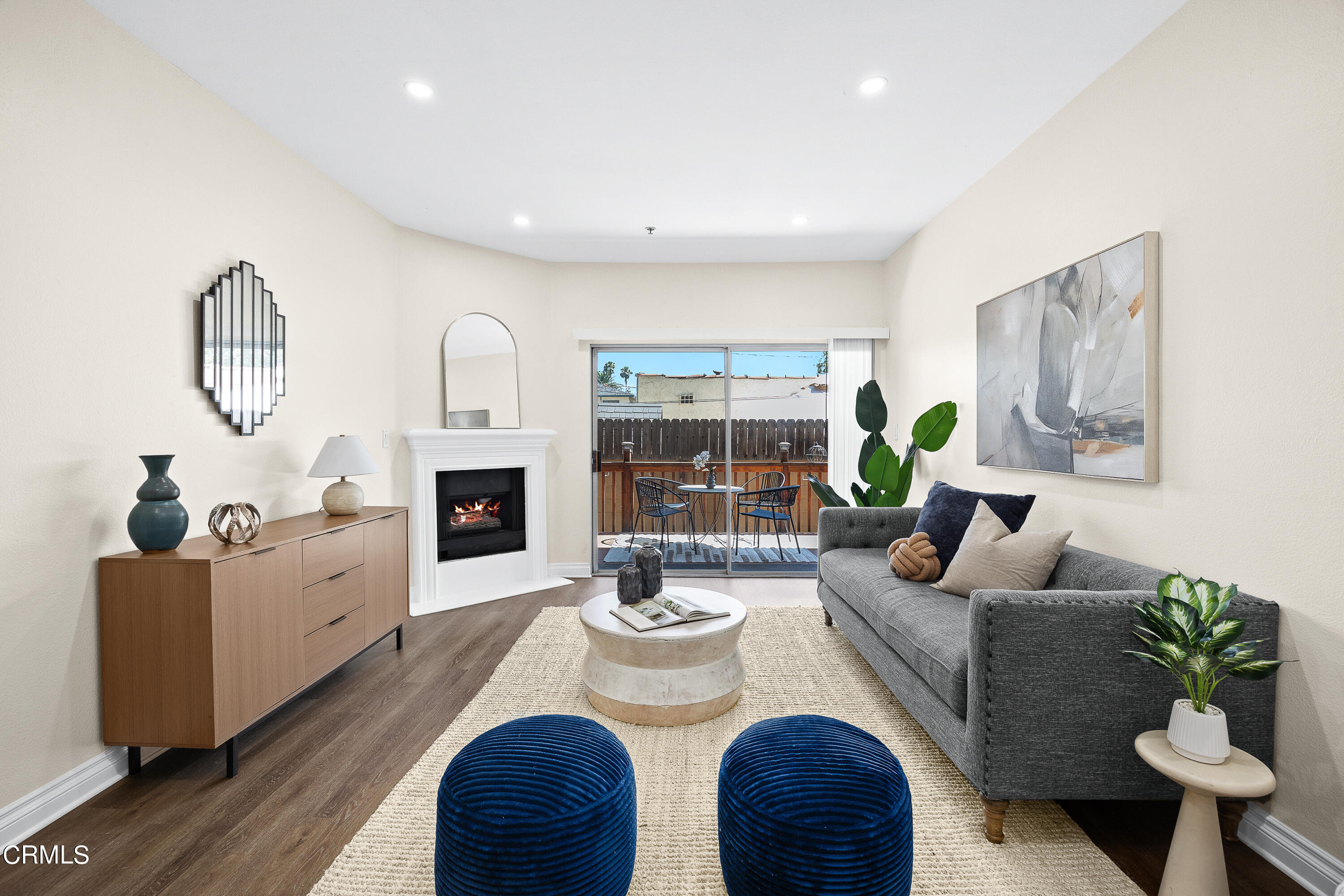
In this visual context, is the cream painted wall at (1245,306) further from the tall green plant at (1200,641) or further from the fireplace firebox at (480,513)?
the fireplace firebox at (480,513)

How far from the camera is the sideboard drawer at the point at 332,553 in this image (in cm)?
254

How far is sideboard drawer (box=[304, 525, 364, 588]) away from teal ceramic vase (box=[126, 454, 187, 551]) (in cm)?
45

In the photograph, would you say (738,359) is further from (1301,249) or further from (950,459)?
(1301,249)

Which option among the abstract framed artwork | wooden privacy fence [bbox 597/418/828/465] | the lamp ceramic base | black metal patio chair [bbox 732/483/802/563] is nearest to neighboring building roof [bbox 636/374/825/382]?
wooden privacy fence [bbox 597/418/828/465]

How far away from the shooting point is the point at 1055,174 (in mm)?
2760

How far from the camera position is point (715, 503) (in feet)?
17.1

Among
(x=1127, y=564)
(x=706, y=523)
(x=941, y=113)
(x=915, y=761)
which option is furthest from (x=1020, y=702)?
(x=706, y=523)

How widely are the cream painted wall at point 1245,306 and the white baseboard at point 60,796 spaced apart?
10.8ft

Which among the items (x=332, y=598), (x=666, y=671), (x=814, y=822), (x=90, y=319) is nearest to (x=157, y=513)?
(x=90, y=319)

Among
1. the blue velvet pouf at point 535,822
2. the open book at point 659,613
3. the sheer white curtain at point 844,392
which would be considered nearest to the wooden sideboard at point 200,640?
the blue velvet pouf at point 535,822

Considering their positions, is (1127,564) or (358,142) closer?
(1127,564)

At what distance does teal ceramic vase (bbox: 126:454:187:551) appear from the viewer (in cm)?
207

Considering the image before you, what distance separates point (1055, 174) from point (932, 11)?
1105mm

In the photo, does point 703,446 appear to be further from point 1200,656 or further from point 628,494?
point 1200,656
